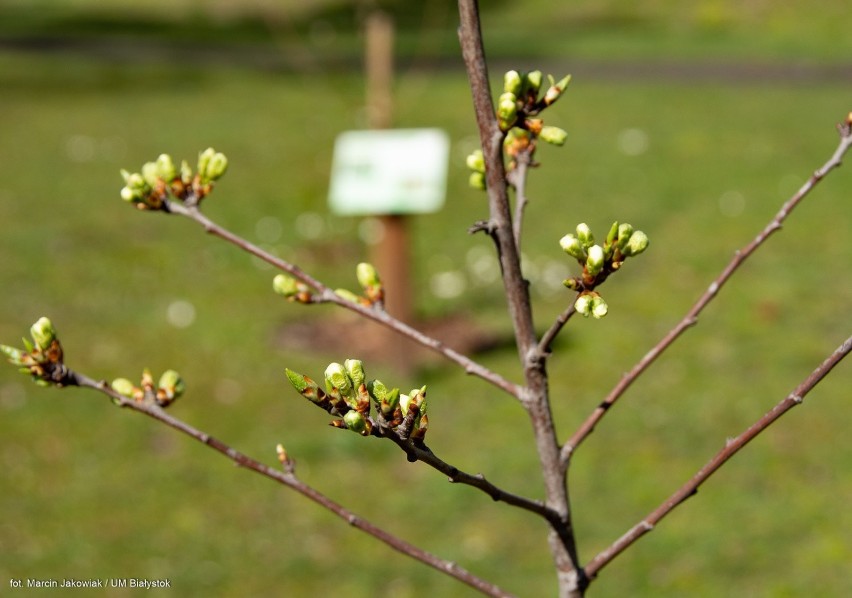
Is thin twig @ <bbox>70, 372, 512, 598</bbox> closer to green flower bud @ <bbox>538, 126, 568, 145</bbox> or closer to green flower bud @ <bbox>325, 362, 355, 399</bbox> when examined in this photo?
green flower bud @ <bbox>325, 362, 355, 399</bbox>

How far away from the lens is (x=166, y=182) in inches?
61.7

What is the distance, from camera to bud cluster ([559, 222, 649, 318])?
1228mm

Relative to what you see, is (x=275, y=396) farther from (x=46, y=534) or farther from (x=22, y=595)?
(x=22, y=595)

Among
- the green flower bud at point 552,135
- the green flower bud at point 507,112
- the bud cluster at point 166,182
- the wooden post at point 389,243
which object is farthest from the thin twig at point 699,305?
the wooden post at point 389,243

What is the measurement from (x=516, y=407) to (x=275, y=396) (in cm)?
141

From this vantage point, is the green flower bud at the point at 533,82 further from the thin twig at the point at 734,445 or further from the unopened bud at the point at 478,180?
the thin twig at the point at 734,445

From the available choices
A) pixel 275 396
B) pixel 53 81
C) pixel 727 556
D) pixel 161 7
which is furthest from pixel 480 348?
pixel 161 7

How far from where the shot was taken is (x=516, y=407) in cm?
629

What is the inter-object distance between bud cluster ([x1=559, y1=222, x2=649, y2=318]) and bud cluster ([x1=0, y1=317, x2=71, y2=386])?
63 cm

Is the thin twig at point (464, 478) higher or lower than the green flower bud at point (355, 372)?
lower

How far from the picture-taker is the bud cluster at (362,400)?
1086 millimetres

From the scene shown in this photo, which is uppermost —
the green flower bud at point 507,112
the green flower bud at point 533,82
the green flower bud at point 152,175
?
the green flower bud at point 533,82

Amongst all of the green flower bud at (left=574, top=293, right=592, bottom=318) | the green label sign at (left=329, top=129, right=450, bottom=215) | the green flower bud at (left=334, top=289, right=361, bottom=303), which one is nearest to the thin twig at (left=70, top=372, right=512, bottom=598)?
the green flower bud at (left=334, top=289, right=361, bottom=303)

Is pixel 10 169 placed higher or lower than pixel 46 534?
higher
